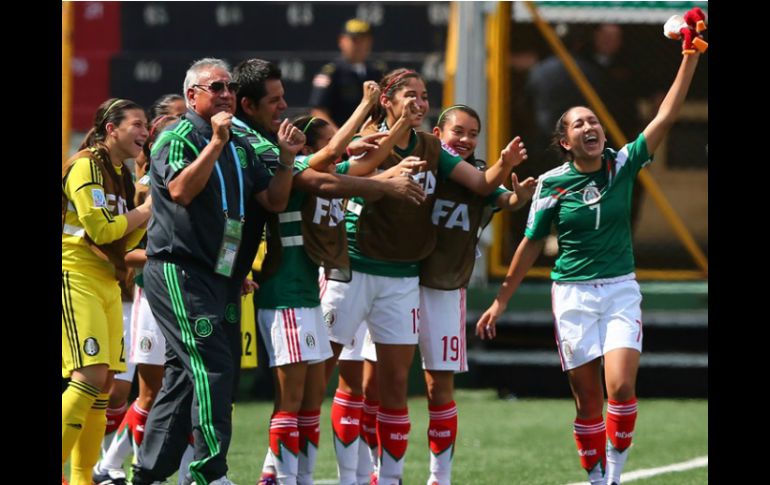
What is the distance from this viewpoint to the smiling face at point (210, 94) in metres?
6.76

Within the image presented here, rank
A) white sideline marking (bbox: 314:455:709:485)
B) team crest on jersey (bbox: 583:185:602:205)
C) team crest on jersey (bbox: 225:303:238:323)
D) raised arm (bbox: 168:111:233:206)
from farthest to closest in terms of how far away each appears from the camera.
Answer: white sideline marking (bbox: 314:455:709:485) → team crest on jersey (bbox: 583:185:602:205) → team crest on jersey (bbox: 225:303:238:323) → raised arm (bbox: 168:111:233:206)

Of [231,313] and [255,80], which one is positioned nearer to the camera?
[231,313]

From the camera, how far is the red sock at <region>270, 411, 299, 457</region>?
23.8 ft

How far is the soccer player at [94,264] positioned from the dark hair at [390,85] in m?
1.29

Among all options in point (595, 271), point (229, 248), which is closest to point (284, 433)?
point (229, 248)

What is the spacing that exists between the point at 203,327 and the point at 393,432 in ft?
5.30

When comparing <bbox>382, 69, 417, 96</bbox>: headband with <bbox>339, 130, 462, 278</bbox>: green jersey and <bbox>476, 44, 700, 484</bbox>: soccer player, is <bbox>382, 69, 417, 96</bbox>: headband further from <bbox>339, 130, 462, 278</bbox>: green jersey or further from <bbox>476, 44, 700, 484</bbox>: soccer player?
<bbox>476, 44, 700, 484</bbox>: soccer player

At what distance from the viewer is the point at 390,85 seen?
787 centimetres

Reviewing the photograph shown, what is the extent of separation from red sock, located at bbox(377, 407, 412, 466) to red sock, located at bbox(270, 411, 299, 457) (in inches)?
23.8

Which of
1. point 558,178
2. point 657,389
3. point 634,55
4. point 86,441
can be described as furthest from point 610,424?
point 634,55

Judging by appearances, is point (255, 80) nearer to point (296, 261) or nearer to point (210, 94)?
point (210, 94)

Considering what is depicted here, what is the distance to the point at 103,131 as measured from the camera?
775 cm

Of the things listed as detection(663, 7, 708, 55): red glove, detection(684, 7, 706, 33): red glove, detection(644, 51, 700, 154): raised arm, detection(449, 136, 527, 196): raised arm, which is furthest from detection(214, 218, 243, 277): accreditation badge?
detection(684, 7, 706, 33): red glove

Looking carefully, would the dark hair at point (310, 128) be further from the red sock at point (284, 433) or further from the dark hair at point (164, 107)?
the red sock at point (284, 433)
